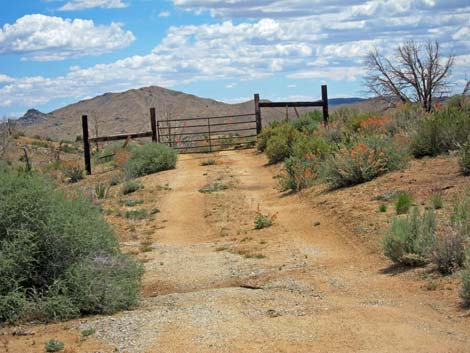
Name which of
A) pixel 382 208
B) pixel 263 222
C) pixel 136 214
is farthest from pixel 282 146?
pixel 382 208

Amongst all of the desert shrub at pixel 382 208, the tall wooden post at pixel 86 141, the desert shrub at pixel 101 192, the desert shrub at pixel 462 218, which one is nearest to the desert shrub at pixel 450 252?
the desert shrub at pixel 462 218

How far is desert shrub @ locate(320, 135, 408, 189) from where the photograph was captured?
1823 centimetres

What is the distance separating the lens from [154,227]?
708 inches

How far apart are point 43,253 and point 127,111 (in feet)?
286

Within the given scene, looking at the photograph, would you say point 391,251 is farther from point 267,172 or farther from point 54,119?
point 54,119

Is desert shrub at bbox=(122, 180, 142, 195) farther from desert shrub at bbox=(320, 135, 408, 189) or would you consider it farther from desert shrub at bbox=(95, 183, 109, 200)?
desert shrub at bbox=(320, 135, 408, 189)

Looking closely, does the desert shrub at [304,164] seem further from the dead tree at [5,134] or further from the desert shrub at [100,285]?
the dead tree at [5,134]

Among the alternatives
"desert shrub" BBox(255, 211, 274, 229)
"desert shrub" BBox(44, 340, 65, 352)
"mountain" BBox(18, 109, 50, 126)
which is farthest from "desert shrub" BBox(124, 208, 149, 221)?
"mountain" BBox(18, 109, 50, 126)

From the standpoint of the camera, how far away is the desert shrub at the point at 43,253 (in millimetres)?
9484

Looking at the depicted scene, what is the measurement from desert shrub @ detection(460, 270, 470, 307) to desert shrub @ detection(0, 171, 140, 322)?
427 centimetres

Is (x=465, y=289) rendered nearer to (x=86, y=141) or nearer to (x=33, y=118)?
(x=86, y=141)

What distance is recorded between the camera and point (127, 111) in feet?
315

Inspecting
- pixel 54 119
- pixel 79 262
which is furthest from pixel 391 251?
pixel 54 119

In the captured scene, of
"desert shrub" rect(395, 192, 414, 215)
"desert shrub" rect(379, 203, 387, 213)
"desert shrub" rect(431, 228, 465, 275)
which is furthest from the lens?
"desert shrub" rect(379, 203, 387, 213)
